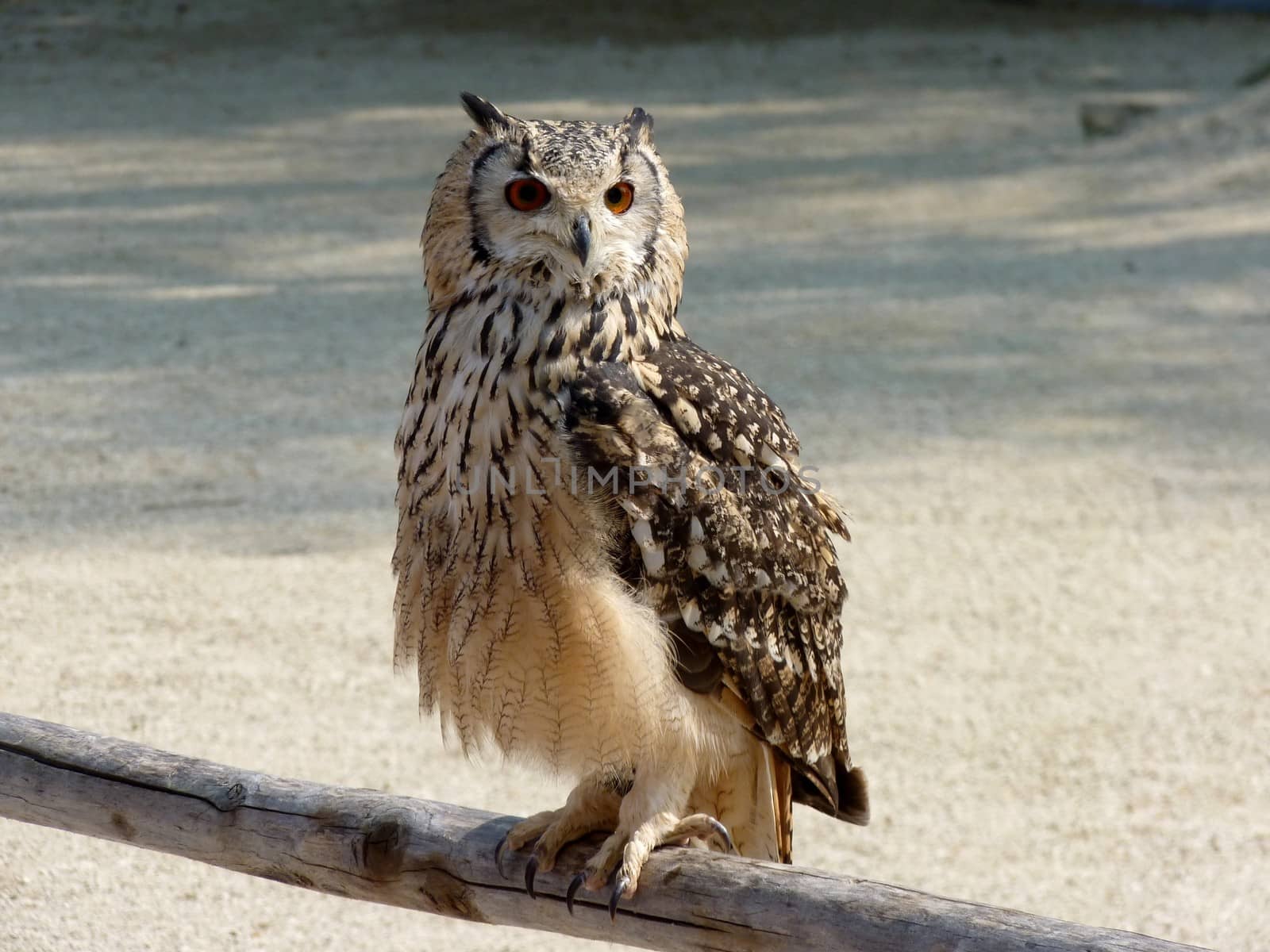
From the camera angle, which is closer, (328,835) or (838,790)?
(328,835)

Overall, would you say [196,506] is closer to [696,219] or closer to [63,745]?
[63,745]

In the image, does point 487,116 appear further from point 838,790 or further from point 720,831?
point 838,790

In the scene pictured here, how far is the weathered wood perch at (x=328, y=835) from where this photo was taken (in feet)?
7.27

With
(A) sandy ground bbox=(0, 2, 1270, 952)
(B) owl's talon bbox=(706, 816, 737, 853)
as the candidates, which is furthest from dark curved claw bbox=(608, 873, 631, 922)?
(A) sandy ground bbox=(0, 2, 1270, 952)

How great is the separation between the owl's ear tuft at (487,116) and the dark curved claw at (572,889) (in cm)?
117

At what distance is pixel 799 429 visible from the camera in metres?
6.12

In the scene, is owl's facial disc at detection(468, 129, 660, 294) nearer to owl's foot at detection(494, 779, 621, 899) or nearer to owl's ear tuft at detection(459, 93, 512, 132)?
owl's ear tuft at detection(459, 93, 512, 132)

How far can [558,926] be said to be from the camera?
227cm

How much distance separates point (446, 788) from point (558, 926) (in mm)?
1713

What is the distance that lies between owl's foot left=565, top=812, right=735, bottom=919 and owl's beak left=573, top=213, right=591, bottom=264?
0.88 metres

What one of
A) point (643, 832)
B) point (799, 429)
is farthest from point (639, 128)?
point (799, 429)

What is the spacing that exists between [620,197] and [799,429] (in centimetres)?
379

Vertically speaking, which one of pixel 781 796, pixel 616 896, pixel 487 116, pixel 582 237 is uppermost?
pixel 487 116

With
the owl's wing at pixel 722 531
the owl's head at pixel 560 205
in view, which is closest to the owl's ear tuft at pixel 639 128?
the owl's head at pixel 560 205
